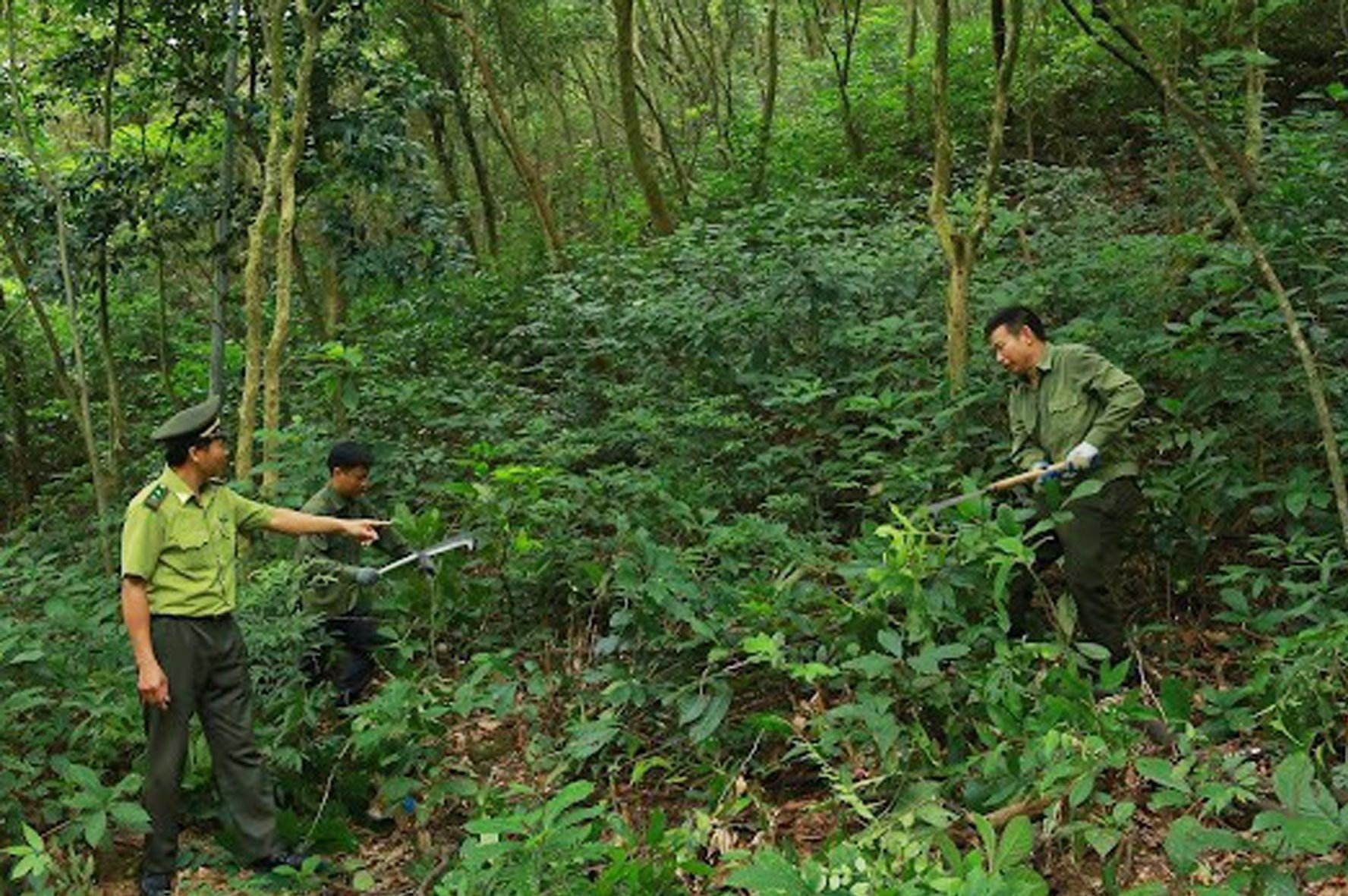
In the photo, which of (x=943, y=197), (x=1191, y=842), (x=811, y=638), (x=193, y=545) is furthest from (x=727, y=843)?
(x=943, y=197)

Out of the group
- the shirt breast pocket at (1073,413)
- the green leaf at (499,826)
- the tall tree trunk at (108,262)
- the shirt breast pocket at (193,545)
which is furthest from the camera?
the tall tree trunk at (108,262)

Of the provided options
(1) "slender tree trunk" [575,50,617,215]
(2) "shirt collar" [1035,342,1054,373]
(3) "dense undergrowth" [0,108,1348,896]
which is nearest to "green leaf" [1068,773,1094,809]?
(3) "dense undergrowth" [0,108,1348,896]

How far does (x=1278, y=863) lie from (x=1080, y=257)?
17.5ft

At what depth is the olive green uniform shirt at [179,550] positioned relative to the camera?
183 inches

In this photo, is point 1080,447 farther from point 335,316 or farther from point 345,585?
point 335,316

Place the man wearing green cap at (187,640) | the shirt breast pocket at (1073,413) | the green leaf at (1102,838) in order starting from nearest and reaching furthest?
the green leaf at (1102,838) → the man wearing green cap at (187,640) → the shirt breast pocket at (1073,413)

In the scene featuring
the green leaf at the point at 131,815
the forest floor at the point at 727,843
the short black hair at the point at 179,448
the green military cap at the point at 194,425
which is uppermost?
the green military cap at the point at 194,425

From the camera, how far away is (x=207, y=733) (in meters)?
4.88

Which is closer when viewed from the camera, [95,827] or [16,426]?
[95,827]

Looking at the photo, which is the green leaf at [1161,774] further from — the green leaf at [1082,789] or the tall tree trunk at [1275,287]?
the tall tree trunk at [1275,287]

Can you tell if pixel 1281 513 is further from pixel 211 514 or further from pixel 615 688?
pixel 211 514

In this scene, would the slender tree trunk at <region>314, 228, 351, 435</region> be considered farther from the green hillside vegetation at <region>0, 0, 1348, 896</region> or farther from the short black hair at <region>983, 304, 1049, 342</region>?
the short black hair at <region>983, 304, 1049, 342</region>

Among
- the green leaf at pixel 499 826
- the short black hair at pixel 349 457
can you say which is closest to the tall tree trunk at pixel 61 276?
the short black hair at pixel 349 457

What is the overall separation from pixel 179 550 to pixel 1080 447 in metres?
3.97
